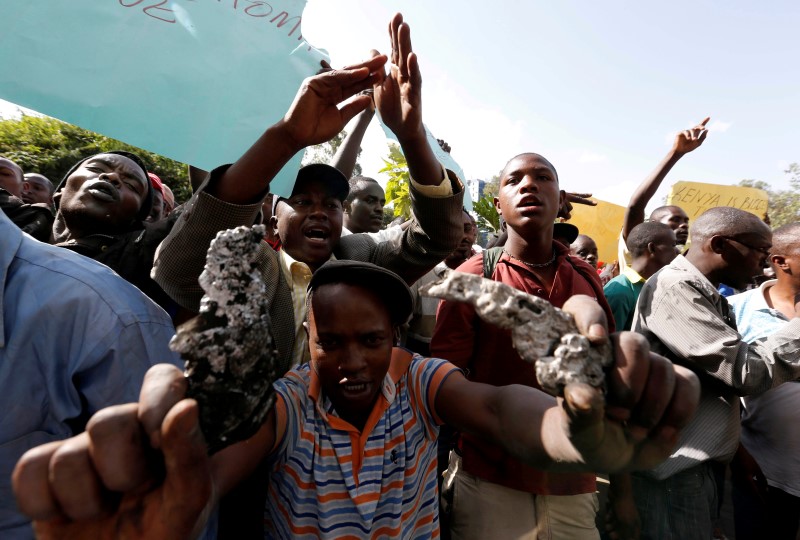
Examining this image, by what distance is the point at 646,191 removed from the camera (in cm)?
397

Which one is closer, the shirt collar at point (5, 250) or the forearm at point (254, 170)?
the shirt collar at point (5, 250)

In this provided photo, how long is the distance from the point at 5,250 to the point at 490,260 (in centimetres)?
188

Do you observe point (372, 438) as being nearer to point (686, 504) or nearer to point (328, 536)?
point (328, 536)

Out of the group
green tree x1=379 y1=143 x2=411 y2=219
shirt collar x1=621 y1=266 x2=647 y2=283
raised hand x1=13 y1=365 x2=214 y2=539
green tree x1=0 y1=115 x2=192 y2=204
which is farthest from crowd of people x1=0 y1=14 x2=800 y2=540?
green tree x1=0 y1=115 x2=192 y2=204

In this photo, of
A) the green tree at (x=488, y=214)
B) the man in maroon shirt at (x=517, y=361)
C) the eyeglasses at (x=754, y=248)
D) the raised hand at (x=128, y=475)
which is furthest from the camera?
the green tree at (x=488, y=214)

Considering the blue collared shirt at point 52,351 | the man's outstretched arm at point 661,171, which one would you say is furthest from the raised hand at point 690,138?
the blue collared shirt at point 52,351

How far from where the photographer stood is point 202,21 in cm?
182

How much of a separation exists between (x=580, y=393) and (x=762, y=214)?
9090mm

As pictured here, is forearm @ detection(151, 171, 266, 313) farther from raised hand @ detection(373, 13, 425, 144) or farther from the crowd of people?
raised hand @ detection(373, 13, 425, 144)

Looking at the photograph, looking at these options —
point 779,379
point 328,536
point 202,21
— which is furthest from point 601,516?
point 202,21

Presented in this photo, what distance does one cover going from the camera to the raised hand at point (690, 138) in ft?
12.1

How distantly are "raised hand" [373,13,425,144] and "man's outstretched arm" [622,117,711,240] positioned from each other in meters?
3.12

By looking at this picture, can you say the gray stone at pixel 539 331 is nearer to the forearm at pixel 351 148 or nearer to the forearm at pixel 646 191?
the forearm at pixel 351 148

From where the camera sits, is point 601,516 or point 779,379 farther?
point 601,516
